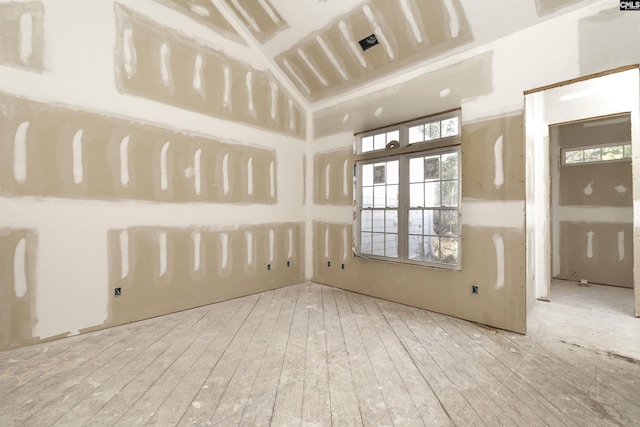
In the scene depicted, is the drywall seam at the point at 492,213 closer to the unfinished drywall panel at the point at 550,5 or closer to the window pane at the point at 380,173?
the window pane at the point at 380,173

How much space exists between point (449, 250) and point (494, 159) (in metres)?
1.21

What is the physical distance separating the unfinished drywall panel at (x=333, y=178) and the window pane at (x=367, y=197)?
0.21m

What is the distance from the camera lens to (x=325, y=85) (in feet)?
16.1

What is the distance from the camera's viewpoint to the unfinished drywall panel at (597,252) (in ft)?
16.7

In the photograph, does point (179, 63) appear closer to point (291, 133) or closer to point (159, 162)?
point (159, 162)

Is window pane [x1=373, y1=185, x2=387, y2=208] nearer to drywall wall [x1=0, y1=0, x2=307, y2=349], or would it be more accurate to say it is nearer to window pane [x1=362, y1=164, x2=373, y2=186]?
window pane [x1=362, y1=164, x2=373, y2=186]

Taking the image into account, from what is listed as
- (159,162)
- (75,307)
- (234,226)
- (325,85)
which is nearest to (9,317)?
(75,307)

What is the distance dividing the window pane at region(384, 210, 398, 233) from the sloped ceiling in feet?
6.74

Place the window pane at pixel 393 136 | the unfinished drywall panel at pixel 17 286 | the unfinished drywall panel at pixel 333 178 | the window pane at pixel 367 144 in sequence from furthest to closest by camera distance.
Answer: the unfinished drywall panel at pixel 333 178, the window pane at pixel 367 144, the window pane at pixel 393 136, the unfinished drywall panel at pixel 17 286

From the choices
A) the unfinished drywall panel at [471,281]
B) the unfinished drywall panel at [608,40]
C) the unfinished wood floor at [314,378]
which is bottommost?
the unfinished wood floor at [314,378]

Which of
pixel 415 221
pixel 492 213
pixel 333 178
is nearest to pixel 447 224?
pixel 415 221

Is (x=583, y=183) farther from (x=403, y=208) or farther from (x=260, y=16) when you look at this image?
(x=260, y=16)

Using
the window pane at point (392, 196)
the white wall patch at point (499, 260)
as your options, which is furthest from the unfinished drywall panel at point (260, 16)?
the white wall patch at point (499, 260)

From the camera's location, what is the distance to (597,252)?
5328 mm
